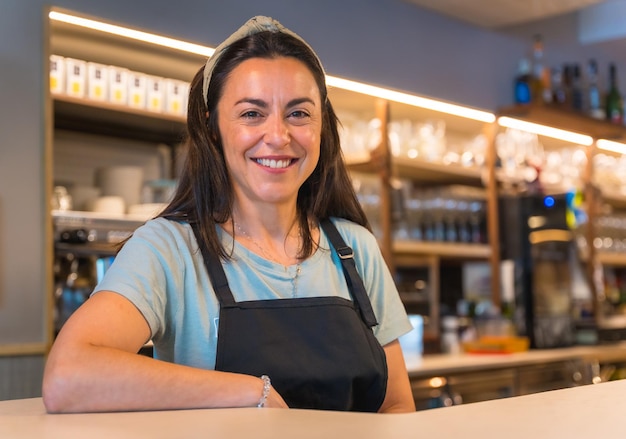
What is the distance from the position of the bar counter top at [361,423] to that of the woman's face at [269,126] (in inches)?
28.1

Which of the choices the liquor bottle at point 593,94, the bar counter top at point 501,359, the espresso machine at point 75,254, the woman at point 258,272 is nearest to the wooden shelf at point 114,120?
the espresso machine at point 75,254

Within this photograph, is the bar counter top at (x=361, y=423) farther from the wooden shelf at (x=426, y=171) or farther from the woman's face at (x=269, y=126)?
the wooden shelf at (x=426, y=171)

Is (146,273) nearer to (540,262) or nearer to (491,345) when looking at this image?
(491,345)

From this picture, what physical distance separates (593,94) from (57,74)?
13.6 ft

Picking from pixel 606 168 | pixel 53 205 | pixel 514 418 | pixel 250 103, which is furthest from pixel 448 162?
pixel 514 418

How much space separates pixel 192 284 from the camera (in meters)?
1.66

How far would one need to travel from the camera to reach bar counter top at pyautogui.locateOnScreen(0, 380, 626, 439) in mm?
886

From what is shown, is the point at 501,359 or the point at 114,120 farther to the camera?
the point at 501,359

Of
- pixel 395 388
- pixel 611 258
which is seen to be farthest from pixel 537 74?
pixel 395 388

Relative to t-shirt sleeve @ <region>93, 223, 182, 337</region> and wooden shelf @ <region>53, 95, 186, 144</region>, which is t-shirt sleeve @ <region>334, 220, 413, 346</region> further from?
wooden shelf @ <region>53, 95, 186, 144</region>

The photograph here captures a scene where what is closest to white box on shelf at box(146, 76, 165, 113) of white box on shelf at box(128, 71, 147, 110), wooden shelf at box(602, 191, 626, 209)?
white box on shelf at box(128, 71, 147, 110)

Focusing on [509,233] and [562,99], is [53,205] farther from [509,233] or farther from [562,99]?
[562,99]

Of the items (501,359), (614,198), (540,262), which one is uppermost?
(614,198)

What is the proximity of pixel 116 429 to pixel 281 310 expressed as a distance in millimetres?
701
